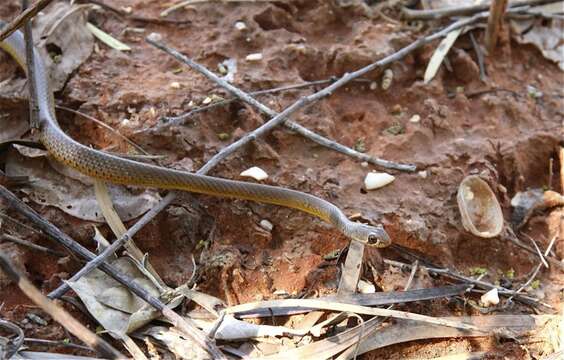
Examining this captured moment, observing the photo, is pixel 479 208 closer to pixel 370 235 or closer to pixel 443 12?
pixel 370 235

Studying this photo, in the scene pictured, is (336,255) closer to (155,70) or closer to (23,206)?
(23,206)

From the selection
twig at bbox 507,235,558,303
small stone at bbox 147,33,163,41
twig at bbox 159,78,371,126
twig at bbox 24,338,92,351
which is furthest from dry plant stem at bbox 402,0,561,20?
twig at bbox 24,338,92,351

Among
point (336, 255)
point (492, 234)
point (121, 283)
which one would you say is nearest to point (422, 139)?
point (492, 234)

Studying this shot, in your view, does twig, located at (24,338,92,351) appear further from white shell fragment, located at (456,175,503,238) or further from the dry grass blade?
white shell fragment, located at (456,175,503,238)

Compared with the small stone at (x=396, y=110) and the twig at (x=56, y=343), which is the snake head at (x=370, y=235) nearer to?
the small stone at (x=396, y=110)

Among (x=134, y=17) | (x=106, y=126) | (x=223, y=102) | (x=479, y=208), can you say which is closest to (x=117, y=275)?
(x=106, y=126)

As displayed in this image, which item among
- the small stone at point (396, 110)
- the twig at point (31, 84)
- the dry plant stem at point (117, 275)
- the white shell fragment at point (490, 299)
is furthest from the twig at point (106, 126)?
the white shell fragment at point (490, 299)
